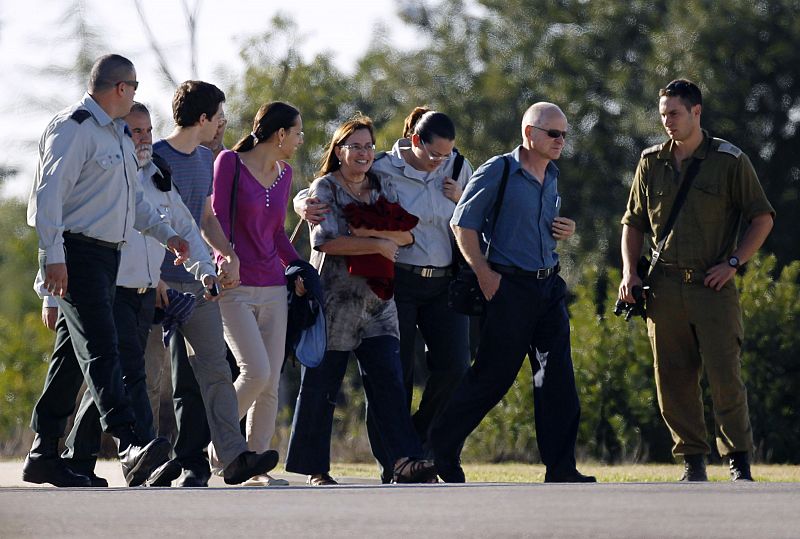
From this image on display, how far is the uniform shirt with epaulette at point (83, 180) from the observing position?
25.1 ft

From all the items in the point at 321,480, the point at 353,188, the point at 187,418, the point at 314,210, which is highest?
the point at 353,188

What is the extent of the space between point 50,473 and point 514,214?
2.57m

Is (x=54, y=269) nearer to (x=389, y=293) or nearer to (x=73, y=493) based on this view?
(x=73, y=493)

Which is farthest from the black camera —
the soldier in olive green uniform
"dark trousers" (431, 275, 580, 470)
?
"dark trousers" (431, 275, 580, 470)

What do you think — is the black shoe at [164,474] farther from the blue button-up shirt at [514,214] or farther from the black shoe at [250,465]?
the blue button-up shirt at [514,214]

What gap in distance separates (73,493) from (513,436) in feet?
29.5

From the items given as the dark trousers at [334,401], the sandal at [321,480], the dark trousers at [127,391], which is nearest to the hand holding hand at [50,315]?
the dark trousers at [127,391]

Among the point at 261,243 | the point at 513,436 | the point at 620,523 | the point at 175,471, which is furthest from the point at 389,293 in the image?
the point at 513,436

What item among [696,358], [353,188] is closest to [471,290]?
[353,188]

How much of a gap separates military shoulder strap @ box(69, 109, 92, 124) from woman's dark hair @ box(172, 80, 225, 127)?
900mm

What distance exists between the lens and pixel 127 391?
8.34m

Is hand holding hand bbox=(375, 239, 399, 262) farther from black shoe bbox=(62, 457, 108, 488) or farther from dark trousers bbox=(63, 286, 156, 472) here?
black shoe bbox=(62, 457, 108, 488)

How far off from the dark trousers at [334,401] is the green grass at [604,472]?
207 cm

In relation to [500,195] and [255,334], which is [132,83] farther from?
[500,195]
